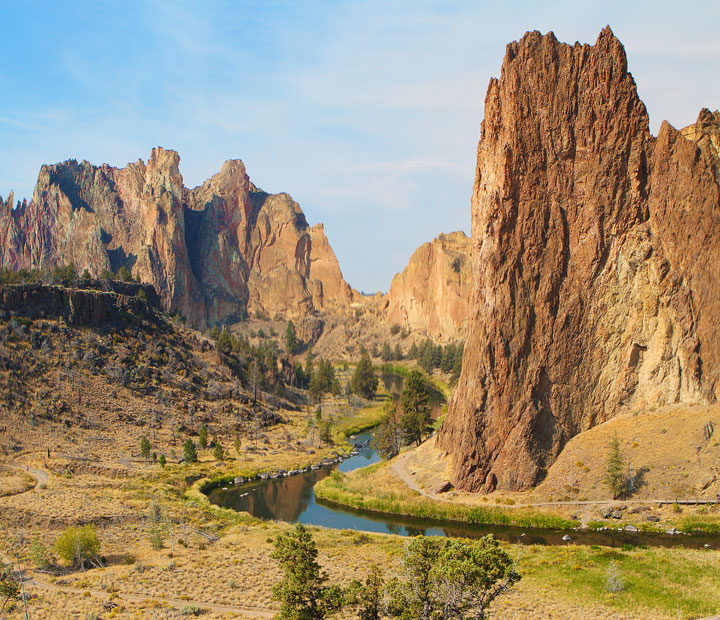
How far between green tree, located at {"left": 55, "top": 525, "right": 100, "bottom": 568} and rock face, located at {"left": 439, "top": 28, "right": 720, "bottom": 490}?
116 feet

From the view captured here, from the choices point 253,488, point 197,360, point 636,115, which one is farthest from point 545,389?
point 197,360

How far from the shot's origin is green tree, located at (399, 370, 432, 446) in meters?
85.4

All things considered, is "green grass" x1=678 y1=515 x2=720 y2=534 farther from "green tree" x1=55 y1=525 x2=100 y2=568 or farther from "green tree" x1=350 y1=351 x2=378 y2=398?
"green tree" x1=350 y1=351 x2=378 y2=398

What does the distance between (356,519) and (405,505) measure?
525 cm

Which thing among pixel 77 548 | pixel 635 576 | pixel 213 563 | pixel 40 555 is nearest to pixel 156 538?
pixel 77 548

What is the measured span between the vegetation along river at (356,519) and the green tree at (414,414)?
800cm

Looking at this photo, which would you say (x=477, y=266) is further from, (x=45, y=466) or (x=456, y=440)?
(x=45, y=466)

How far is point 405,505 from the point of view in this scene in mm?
61875

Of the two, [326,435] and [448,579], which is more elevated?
[326,435]

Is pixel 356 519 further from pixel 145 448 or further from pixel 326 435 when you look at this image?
pixel 326 435

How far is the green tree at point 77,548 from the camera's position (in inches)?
1772

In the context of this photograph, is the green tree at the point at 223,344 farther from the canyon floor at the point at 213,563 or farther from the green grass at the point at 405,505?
the green grass at the point at 405,505

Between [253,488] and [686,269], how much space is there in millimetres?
55439

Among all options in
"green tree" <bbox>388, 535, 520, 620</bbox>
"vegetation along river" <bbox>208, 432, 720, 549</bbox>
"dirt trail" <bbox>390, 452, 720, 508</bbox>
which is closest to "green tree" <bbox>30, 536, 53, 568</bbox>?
"vegetation along river" <bbox>208, 432, 720, 549</bbox>
